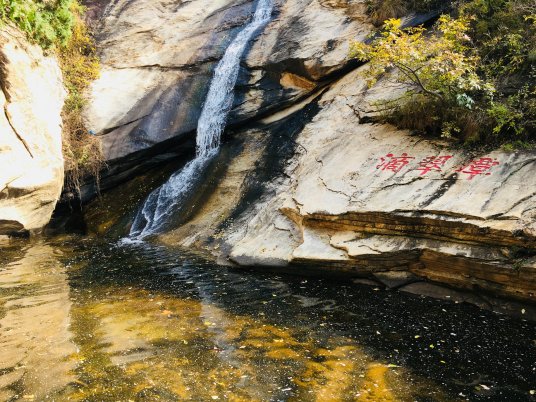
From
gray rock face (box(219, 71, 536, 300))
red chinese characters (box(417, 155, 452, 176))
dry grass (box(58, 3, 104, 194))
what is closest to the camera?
gray rock face (box(219, 71, 536, 300))

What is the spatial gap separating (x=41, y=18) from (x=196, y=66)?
5.06 m

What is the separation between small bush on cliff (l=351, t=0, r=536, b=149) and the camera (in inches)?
318

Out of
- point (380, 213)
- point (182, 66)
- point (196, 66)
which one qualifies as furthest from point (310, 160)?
point (182, 66)

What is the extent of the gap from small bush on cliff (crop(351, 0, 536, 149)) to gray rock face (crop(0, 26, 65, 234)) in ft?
27.2

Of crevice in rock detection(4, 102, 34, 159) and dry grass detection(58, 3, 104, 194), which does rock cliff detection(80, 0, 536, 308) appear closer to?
dry grass detection(58, 3, 104, 194)

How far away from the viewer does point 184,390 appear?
15.1 ft

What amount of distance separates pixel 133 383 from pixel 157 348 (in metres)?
0.83

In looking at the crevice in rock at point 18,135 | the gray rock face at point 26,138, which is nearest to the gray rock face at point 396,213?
the gray rock face at point 26,138

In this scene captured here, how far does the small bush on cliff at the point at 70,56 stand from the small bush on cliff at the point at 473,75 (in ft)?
28.0

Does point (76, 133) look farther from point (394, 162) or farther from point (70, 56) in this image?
point (394, 162)

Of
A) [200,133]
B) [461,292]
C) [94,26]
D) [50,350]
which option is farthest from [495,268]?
[94,26]

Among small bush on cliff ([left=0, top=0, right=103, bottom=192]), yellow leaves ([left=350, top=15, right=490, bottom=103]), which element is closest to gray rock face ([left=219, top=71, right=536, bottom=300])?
yellow leaves ([left=350, top=15, right=490, bottom=103])

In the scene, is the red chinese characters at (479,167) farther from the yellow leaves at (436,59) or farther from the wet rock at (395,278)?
the wet rock at (395,278)

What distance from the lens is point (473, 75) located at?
815cm
